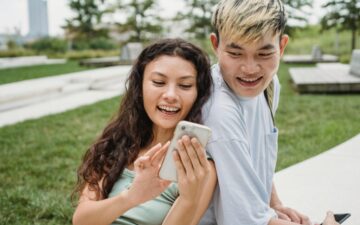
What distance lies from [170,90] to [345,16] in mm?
23312

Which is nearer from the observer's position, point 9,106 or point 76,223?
point 76,223

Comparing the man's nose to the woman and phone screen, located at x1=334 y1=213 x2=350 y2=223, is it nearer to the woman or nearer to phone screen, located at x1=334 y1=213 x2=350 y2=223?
the woman

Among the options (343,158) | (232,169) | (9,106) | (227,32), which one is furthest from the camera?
(9,106)

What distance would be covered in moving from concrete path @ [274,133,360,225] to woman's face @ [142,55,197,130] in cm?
132

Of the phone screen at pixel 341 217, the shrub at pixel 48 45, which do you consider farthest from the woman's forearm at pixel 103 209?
the shrub at pixel 48 45

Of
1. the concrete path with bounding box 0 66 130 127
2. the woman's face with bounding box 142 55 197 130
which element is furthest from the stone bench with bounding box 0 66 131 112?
the woman's face with bounding box 142 55 197 130

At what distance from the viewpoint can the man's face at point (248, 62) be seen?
5.08ft

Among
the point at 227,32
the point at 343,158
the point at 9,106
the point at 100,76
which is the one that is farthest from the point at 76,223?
the point at 100,76

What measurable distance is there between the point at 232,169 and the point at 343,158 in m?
2.75

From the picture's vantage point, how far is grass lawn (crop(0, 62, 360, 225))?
127 inches

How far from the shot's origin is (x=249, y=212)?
1.42 m

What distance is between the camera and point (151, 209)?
1630mm

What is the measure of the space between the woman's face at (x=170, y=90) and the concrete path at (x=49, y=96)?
4404 mm

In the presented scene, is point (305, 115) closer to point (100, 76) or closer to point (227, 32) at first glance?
point (227, 32)
